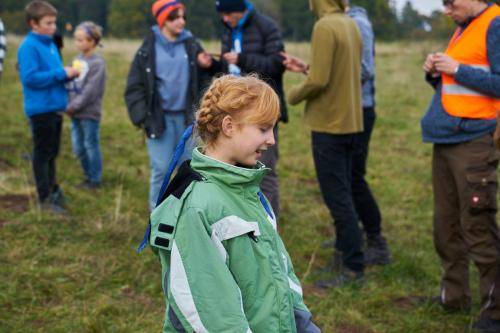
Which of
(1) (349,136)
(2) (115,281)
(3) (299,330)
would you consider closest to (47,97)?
(2) (115,281)

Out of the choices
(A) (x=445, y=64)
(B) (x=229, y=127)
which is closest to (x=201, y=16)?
(A) (x=445, y=64)

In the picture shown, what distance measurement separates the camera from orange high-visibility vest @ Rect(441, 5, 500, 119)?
3.78m

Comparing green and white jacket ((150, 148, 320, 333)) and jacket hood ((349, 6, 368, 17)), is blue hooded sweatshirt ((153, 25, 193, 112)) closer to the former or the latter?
jacket hood ((349, 6, 368, 17))

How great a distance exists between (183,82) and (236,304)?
345 centimetres

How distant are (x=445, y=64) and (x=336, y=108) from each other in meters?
0.87

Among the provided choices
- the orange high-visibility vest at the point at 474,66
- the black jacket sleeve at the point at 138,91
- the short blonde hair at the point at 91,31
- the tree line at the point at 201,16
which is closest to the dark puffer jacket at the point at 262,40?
the black jacket sleeve at the point at 138,91

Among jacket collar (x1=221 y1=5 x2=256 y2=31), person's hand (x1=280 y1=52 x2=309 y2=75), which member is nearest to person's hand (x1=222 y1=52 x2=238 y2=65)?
jacket collar (x1=221 y1=5 x2=256 y2=31)

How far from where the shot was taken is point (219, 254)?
2098 mm

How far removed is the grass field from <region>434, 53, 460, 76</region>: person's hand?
1.60 m

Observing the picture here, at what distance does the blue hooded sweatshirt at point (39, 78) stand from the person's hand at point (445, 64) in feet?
11.1

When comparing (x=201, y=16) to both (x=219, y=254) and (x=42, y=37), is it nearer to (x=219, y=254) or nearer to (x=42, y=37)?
(x=42, y=37)

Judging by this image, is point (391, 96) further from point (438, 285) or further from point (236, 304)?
point (236, 304)

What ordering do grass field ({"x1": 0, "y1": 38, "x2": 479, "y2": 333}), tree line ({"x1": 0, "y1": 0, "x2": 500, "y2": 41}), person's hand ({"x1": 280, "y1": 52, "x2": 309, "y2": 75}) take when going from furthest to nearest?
tree line ({"x1": 0, "y1": 0, "x2": 500, "y2": 41}) < person's hand ({"x1": 280, "y1": 52, "x2": 309, "y2": 75}) < grass field ({"x1": 0, "y1": 38, "x2": 479, "y2": 333})

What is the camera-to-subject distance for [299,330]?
7.78ft
